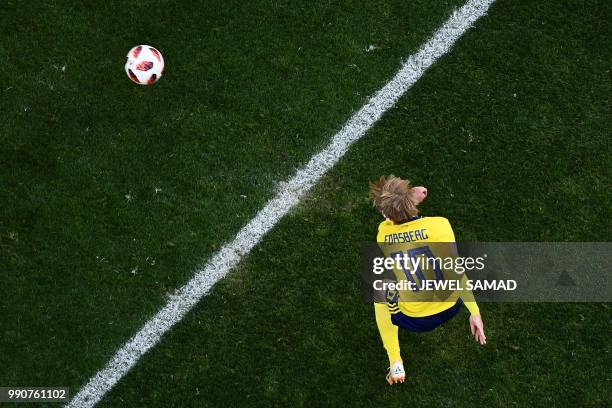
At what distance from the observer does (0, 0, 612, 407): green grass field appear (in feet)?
20.1

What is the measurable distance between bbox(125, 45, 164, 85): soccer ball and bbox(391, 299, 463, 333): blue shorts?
329cm

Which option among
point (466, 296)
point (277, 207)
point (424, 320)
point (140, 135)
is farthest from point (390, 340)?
point (140, 135)

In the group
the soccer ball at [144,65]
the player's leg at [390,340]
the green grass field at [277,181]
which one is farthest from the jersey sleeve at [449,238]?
the soccer ball at [144,65]

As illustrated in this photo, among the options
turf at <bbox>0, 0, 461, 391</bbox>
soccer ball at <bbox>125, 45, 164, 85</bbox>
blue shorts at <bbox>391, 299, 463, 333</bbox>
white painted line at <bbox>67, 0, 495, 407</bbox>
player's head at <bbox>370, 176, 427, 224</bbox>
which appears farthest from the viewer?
soccer ball at <bbox>125, 45, 164, 85</bbox>

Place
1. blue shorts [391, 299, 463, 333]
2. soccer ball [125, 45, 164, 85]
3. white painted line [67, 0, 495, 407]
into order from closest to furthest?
blue shorts [391, 299, 463, 333], white painted line [67, 0, 495, 407], soccer ball [125, 45, 164, 85]

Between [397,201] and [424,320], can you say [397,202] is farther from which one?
[424,320]

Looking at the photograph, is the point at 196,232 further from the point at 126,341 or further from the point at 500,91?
the point at 500,91

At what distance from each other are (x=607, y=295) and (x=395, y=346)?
213 centimetres

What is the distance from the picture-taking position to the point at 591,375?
19.9 ft

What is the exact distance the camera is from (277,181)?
6660mm

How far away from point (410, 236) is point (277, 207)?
1757 millimetres

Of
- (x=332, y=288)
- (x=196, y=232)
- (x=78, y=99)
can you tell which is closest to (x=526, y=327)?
(x=332, y=288)

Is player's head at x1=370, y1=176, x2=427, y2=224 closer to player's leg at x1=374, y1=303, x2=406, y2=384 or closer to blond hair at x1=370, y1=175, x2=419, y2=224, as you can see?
blond hair at x1=370, y1=175, x2=419, y2=224

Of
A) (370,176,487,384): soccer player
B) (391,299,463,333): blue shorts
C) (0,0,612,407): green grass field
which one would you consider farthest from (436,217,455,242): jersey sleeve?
(0,0,612,407): green grass field
